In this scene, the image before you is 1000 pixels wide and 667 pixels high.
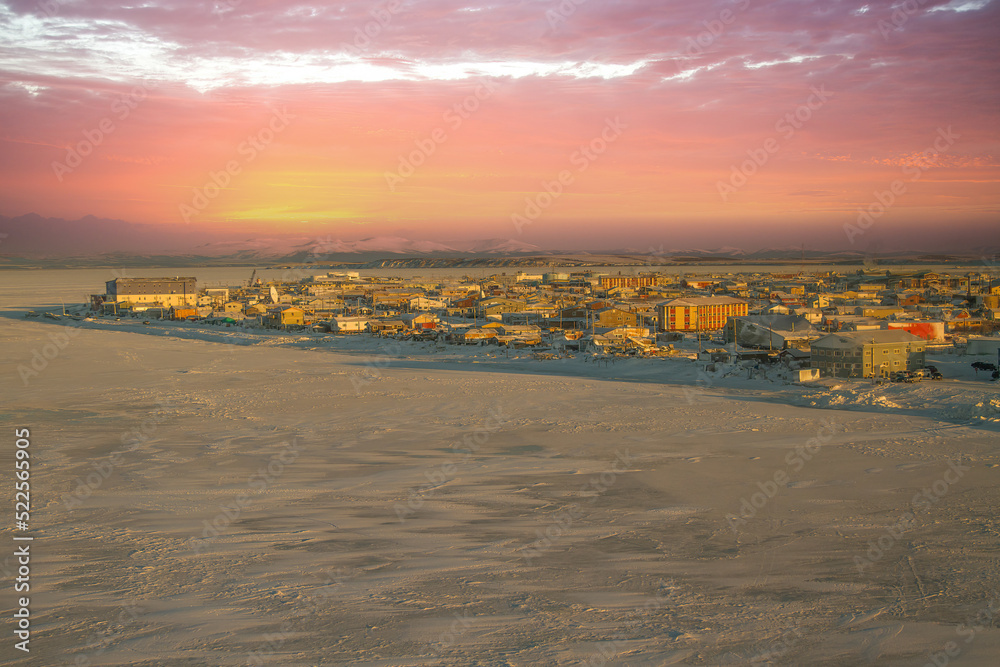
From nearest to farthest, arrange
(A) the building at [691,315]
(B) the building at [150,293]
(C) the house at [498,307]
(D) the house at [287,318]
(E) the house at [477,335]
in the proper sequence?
(E) the house at [477,335]
(A) the building at [691,315]
(D) the house at [287,318]
(C) the house at [498,307]
(B) the building at [150,293]

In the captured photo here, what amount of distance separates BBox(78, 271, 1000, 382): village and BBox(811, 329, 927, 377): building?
0.03 metres

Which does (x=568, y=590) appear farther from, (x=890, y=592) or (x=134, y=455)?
(x=134, y=455)

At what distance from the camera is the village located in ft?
64.1

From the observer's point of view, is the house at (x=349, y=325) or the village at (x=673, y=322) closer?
the village at (x=673, y=322)

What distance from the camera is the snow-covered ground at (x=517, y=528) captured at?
5566mm

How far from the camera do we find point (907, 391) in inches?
639
